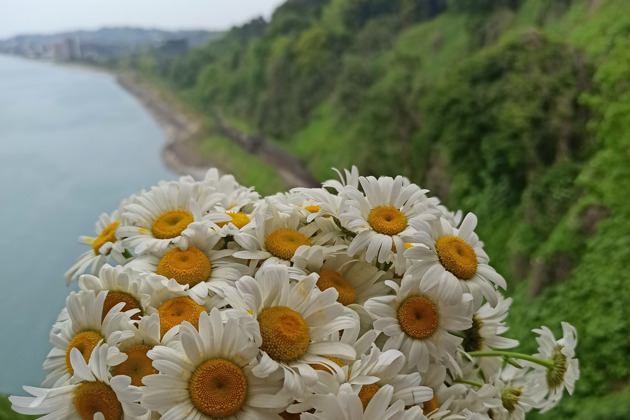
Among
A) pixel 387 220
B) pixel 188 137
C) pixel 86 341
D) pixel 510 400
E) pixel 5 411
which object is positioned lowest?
pixel 5 411

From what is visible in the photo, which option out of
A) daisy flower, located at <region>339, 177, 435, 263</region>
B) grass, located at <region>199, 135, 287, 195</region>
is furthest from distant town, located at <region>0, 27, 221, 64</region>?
daisy flower, located at <region>339, 177, 435, 263</region>

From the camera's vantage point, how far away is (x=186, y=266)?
1.77 ft

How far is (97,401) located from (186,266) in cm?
16

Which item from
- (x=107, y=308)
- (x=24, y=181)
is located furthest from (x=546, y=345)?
(x=24, y=181)

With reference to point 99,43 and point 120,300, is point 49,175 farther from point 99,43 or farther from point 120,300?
point 120,300

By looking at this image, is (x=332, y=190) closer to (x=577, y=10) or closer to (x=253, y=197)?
(x=253, y=197)

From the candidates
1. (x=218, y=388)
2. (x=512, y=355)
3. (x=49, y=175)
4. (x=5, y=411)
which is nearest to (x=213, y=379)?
(x=218, y=388)

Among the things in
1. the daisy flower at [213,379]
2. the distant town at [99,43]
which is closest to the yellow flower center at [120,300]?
the daisy flower at [213,379]

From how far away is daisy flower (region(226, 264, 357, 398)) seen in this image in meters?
0.42

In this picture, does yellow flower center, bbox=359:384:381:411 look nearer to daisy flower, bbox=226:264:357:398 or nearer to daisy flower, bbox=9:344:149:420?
daisy flower, bbox=226:264:357:398

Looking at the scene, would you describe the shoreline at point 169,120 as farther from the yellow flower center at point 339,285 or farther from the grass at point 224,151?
the yellow flower center at point 339,285

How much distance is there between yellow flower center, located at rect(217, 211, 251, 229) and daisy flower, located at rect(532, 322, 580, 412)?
1.31ft

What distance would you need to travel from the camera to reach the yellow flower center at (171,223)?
579mm

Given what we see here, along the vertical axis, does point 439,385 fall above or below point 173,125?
above
